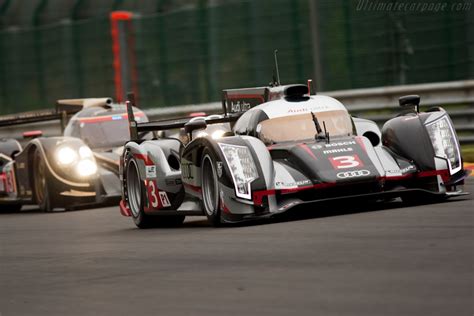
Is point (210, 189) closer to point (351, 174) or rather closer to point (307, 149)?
point (307, 149)

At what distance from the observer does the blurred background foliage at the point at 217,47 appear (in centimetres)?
1853

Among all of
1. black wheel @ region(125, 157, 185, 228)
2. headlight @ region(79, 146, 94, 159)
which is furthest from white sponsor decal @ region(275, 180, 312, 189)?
headlight @ region(79, 146, 94, 159)

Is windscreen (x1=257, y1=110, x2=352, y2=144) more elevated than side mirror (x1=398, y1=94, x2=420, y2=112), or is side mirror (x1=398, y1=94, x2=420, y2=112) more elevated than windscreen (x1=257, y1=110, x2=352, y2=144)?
side mirror (x1=398, y1=94, x2=420, y2=112)

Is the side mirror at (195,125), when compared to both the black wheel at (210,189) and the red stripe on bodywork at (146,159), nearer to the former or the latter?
the black wheel at (210,189)

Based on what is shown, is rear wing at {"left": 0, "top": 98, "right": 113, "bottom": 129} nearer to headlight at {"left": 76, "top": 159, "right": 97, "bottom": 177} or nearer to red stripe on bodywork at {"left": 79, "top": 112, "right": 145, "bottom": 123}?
red stripe on bodywork at {"left": 79, "top": 112, "right": 145, "bottom": 123}

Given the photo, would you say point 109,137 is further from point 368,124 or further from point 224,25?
point 368,124

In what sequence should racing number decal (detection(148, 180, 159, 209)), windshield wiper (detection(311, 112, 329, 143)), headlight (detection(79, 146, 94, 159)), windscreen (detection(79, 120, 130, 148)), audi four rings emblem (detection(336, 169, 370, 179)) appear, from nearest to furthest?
audi four rings emblem (detection(336, 169, 370, 179)) < windshield wiper (detection(311, 112, 329, 143)) < racing number decal (detection(148, 180, 159, 209)) < headlight (detection(79, 146, 94, 159)) < windscreen (detection(79, 120, 130, 148))

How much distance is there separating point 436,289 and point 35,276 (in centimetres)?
337

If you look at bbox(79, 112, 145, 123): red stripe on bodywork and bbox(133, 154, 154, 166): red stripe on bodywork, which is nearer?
bbox(133, 154, 154, 166): red stripe on bodywork

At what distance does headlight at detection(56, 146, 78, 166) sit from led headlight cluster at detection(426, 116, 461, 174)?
6.59m

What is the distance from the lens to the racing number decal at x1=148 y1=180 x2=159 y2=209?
1223 centimetres

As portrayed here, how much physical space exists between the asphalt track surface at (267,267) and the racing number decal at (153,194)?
1.13ft

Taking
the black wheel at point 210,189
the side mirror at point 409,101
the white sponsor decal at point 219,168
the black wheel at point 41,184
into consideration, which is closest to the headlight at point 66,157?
the black wheel at point 41,184

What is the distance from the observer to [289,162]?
11.0 meters
